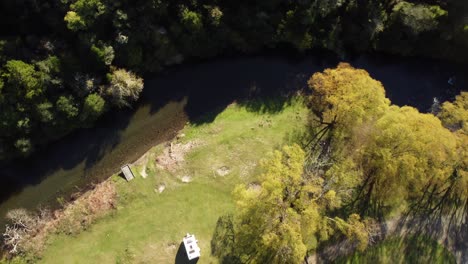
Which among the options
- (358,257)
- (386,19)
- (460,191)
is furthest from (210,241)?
(386,19)

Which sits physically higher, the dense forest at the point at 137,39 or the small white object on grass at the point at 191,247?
the dense forest at the point at 137,39

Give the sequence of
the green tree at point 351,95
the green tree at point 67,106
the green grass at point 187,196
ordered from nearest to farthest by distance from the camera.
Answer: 1. the green tree at point 351,95
2. the green grass at point 187,196
3. the green tree at point 67,106

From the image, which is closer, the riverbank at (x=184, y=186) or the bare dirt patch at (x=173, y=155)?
the riverbank at (x=184, y=186)

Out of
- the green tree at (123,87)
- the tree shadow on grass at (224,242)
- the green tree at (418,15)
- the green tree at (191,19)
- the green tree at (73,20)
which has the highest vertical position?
the green tree at (418,15)

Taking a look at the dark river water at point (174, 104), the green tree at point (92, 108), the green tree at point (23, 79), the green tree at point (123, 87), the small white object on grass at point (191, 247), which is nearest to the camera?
the green tree at point (23, 79)

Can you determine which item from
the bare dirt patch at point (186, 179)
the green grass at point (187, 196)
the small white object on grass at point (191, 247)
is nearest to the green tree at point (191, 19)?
the green grass at point (187, 196)

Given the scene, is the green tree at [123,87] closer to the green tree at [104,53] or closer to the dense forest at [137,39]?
the dense forest at [137,39]

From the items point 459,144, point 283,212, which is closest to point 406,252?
point 459,144

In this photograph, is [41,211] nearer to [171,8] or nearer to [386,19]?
[171,8]
